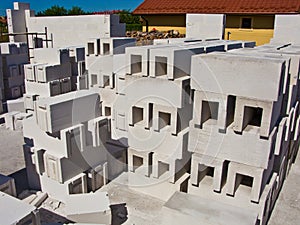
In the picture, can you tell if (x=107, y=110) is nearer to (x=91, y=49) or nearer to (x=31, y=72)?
(x=91, y=49)

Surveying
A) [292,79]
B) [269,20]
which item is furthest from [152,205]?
[269,20]

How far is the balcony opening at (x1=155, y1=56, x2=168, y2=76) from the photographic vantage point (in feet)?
26.0

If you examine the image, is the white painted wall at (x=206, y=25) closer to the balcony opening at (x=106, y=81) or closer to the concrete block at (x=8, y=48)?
the balcony opening at (x=106, y=81)

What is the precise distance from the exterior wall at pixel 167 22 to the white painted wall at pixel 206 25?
5.12 meters

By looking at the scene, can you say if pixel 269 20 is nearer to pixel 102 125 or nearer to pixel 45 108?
pixel 102 125

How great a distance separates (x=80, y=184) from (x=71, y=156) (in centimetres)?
99

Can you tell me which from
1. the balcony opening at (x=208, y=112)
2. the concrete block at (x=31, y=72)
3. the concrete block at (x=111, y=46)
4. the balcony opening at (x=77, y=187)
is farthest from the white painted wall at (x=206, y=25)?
the balcony opening at (x=77, y=187)

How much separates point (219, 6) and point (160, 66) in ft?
55.5

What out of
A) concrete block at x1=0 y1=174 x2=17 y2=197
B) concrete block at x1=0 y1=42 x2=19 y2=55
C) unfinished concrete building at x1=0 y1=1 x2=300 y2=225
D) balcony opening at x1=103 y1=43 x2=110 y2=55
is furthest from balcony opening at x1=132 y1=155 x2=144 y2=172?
concrete block at x1=0 y1=42 x2=19 y2=55

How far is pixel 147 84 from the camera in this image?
8.23 metres

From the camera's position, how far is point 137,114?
896cm

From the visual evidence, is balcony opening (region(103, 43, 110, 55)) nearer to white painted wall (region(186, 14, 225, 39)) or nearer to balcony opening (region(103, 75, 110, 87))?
balcony opening (region(103, 75, 110, 87))

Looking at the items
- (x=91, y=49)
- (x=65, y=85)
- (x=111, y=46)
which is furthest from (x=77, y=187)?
(x=65, y=85)

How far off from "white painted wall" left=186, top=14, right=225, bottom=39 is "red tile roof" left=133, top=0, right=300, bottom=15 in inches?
187
